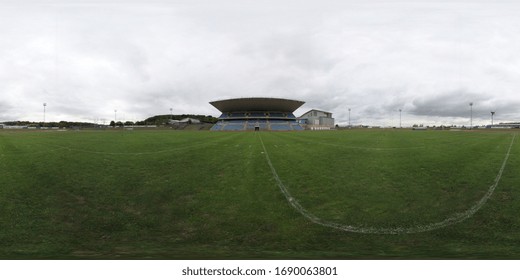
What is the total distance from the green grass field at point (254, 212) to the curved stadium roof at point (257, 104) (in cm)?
10075

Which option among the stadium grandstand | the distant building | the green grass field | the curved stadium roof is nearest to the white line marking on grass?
the green grass field

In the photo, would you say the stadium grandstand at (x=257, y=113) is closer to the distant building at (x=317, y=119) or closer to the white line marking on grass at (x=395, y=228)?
the distant building at (x=317, y=119)

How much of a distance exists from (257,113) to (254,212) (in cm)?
11825

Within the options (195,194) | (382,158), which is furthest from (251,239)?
(382,158)

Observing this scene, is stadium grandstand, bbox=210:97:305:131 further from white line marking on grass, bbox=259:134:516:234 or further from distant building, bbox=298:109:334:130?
white line marking on grass, bbox=259:134:516:234

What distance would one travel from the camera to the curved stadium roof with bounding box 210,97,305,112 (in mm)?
114750

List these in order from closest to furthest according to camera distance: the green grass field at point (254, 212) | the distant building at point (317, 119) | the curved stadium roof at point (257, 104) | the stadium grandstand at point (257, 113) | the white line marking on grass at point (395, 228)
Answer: the green grass field at point (254, 212)
the white line marking on grass at point (395, 228)
the stadium grandstand at point (257, 113)
the curved stadium roof at point (257, 104)
the distant building at point (317, 119)

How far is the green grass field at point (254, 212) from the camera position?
7.10m

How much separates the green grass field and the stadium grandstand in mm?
95708

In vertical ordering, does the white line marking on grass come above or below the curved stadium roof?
below

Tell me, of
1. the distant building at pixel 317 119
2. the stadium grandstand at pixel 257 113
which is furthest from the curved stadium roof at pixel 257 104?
the distant building at pixel 317 119

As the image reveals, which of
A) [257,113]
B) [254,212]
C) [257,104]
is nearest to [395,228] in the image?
[254,212]

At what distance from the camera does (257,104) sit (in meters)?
118
